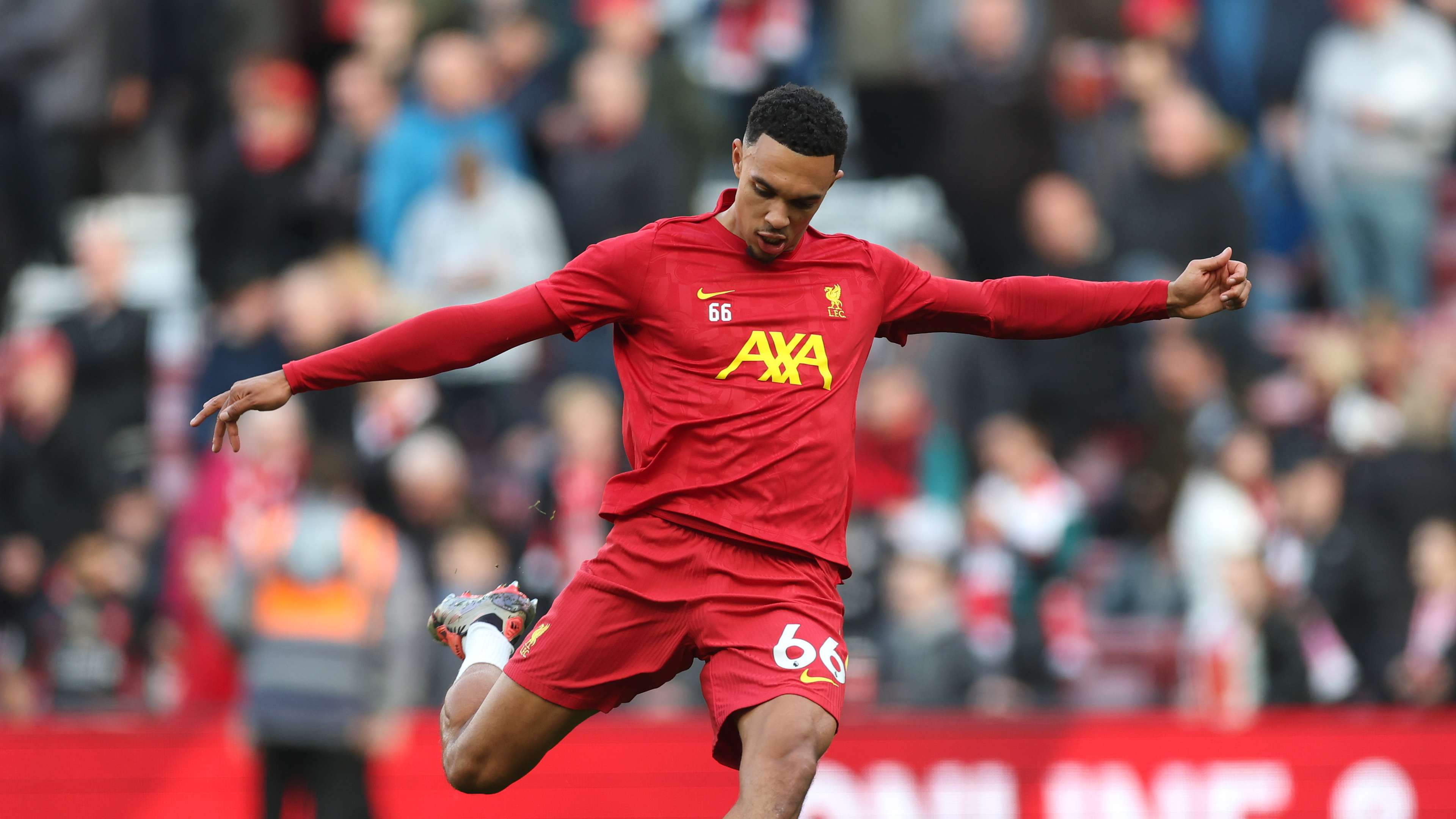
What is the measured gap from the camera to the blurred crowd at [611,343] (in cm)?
1074

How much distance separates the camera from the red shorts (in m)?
5.85

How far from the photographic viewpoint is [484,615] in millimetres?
6969

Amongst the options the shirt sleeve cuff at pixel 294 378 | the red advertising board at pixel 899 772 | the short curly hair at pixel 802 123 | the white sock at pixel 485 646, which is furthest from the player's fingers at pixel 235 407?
the red advertising board at pixel 899 772

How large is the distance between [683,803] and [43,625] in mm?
4362

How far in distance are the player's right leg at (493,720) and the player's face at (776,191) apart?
5.57 feet

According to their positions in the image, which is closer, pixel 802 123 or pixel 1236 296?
pixel 802 123

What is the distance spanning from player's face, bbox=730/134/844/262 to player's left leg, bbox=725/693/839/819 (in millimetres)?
1463

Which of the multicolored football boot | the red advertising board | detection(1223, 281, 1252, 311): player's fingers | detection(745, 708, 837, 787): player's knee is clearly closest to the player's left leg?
detection(745, 708, 837, 787): player's knee

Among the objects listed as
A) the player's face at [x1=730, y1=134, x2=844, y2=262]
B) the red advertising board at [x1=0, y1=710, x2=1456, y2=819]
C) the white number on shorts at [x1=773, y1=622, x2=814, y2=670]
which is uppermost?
the player's face at [x1=730, y1=134, x2=844, y2=262]

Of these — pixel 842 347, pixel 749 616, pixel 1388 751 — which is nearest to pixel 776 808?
pixel 749 616

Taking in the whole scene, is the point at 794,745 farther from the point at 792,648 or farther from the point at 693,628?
→ the point at 693,628

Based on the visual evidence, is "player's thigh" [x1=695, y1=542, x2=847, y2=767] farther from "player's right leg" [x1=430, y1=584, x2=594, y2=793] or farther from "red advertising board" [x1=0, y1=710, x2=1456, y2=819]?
"red advertising board" [x1=0, y1=710, x2=1456, y2=819]

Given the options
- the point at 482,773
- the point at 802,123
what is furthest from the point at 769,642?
the point at 802,123

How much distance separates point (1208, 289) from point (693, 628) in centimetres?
213
